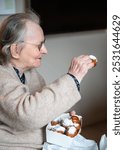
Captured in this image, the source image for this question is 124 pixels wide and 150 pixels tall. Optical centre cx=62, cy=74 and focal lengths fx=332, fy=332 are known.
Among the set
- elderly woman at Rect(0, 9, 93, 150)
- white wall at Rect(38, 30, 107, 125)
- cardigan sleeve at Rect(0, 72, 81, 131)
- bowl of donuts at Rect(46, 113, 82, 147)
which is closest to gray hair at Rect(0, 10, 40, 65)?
elderly woman at Rect(0, 9, 93, 150)

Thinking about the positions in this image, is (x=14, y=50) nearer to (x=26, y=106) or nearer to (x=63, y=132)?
(x=26, y=106)

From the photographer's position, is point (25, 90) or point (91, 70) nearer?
point (25, 90)

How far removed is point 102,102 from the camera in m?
2.99

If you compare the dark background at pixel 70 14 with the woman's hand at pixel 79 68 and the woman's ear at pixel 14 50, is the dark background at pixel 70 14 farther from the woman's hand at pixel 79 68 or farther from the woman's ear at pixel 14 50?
the woman's hand at pixel 79 68

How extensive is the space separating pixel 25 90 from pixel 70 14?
1396mm

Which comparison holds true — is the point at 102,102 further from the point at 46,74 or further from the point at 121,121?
the point at 121,121

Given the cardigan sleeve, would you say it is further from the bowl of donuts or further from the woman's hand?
the bowl of donuts

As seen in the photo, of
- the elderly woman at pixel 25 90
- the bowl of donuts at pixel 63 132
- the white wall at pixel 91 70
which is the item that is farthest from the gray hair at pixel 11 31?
the white wall at pixel 91 70

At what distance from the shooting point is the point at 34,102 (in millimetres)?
1133

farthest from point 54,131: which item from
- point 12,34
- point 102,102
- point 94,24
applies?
point 102,102

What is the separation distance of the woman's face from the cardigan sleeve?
0.13m

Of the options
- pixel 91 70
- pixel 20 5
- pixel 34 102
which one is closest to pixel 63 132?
pixel 34 102

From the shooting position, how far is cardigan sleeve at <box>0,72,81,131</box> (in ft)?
3.71

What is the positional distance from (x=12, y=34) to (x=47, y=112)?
1.08 feet
